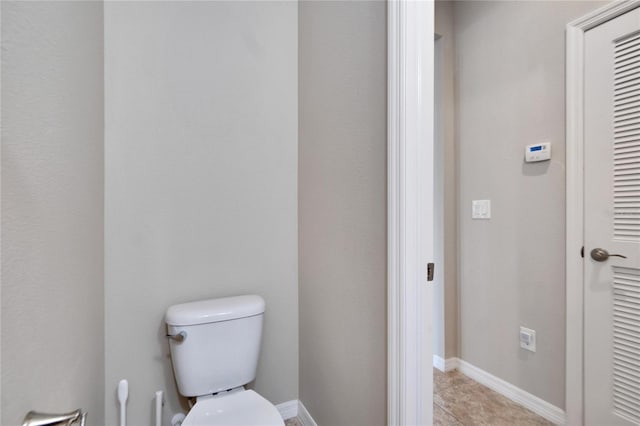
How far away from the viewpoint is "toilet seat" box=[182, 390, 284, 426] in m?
1.03

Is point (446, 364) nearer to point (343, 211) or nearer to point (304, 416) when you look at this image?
point (304, 416)

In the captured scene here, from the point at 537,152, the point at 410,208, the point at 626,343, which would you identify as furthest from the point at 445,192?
the point at 410,208

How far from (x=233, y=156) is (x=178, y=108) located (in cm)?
31

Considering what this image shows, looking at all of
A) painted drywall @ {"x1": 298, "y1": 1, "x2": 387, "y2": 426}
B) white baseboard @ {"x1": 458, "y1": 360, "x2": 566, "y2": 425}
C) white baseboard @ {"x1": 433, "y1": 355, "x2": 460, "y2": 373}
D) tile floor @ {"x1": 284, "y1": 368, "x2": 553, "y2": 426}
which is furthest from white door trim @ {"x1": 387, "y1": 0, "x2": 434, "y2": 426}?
white baseboard @ {"x1": 433, "y1": 355, "x2": 460, "y2": 373}

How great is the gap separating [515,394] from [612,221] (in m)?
1.10

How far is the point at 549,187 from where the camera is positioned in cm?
160

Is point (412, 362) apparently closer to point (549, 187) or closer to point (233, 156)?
point (233, 156)

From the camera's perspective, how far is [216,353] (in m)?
1.22

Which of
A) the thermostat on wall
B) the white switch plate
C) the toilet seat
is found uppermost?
the thermostat on wall

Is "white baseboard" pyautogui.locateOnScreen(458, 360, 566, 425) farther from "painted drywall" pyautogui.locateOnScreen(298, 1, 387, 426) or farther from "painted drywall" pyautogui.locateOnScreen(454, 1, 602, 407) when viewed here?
"painted drywall" pyautogui.locateOnScreen(298, 1, 387, 426)

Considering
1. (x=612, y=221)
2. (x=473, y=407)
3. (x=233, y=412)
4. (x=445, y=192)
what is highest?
(x=445, y=192)

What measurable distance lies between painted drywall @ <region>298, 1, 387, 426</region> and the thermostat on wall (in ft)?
3.85

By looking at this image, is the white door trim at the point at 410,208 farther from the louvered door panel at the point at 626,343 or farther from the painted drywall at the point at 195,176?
the louvered door panel at the point at 626,343

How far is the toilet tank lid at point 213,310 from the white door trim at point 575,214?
1510mm
